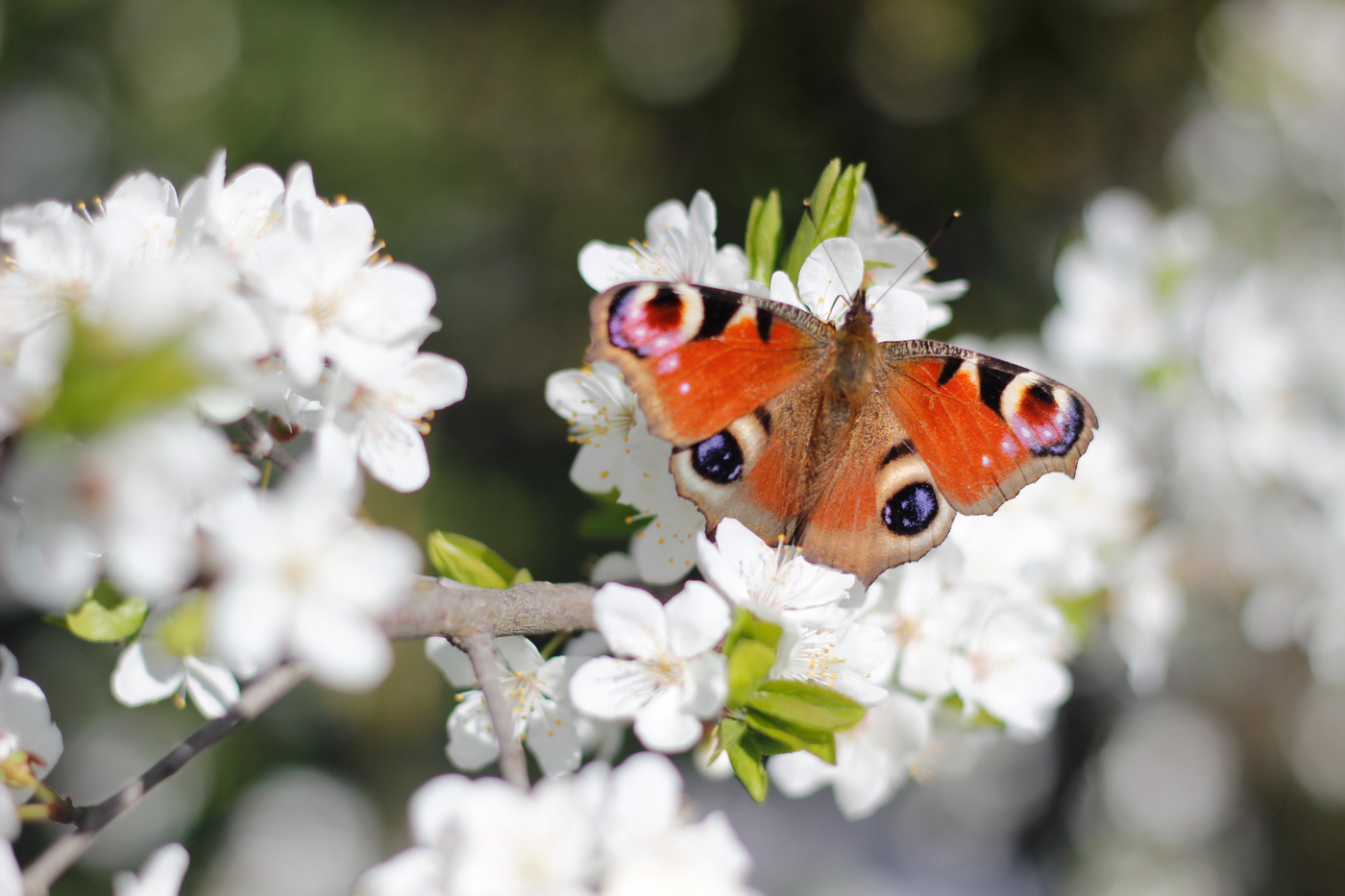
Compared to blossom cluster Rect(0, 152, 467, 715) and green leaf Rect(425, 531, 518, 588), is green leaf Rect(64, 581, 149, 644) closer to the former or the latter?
blossom cluster Rect(0, 152, 467, 715)

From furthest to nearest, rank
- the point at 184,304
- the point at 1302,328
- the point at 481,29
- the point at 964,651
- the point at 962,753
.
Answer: the point at 481,29
the point at 1302,328
the point at 962,753
the point at 964,651
the point at 184,304

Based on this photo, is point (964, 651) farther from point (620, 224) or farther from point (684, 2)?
point (684, 2)

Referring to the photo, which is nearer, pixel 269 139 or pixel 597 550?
pixel 269 139

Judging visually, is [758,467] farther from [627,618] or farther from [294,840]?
[294,840]

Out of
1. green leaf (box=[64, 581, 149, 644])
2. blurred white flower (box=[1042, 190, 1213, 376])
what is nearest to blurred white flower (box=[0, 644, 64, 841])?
green leaf (box=[64, 581, 149, 644])

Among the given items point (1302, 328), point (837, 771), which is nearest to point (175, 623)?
point (837, 771)

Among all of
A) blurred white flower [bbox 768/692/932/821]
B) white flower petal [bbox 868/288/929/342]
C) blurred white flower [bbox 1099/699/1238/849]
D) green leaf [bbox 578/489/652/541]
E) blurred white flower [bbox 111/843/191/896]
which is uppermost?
white flower petal [bbox 868/288/929/342]
